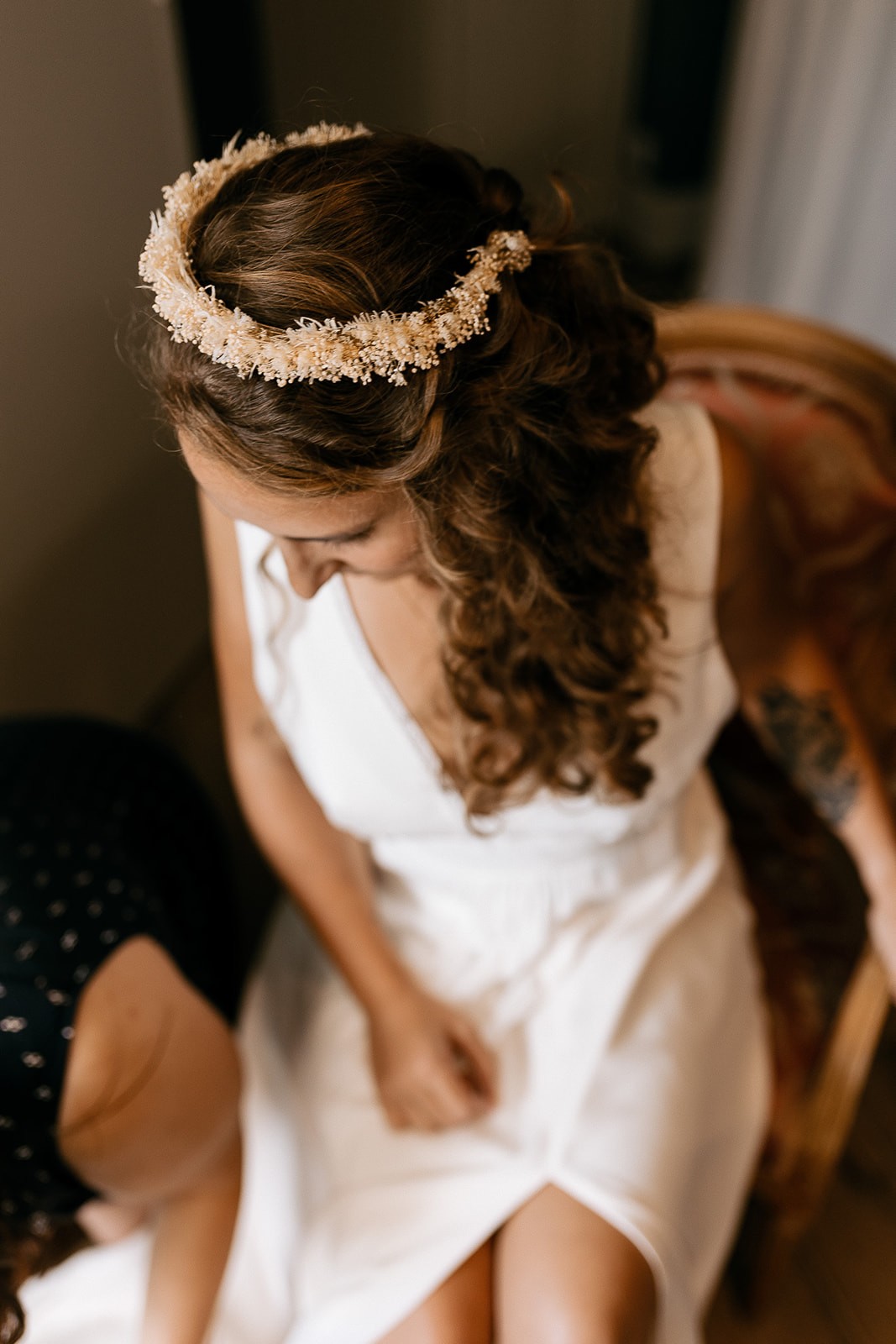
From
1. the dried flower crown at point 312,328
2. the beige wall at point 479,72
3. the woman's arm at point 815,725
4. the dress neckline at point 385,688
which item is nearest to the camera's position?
the dried flower crown at point 312,328

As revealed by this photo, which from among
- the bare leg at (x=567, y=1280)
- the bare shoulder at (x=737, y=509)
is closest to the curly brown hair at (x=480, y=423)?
the bare shoulder at (x=737, y=509)

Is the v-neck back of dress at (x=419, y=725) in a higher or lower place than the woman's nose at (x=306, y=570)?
lower

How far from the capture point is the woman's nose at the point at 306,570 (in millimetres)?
700

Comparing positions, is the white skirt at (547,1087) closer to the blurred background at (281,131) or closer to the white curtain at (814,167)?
the blurred background at (281,131)

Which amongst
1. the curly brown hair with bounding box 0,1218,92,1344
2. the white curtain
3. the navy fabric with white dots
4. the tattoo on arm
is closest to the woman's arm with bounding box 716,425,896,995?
the tattoo on arm

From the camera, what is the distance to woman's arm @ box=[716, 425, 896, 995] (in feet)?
3.22

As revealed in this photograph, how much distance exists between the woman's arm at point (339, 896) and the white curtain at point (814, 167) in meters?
1.31

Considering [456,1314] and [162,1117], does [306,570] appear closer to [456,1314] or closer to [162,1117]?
[162,1117]

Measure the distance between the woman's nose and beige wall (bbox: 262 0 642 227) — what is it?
14.1 inches

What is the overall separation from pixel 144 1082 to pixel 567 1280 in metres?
0.39

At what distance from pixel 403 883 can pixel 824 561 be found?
1.92ft

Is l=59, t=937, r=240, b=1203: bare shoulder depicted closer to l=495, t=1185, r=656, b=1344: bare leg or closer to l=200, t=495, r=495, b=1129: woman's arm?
l=200, t=495, r=495, b=1129: woman's arm

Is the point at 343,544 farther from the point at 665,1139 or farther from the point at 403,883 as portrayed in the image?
the point at 665,1139

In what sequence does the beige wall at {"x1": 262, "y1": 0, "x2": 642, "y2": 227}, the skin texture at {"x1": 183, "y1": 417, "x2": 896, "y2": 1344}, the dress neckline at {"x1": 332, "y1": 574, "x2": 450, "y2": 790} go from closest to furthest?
the skin texture at {"x1": 183, "y1": 417, "x2": 896, "y2": 1344} < the dress neckline at {"x1": 332, "y1": 574, "x2": 450, "y2": 790} < the beige wall at {"x1": 262, "y1": 0, "x2": 642, "y2": 227}
